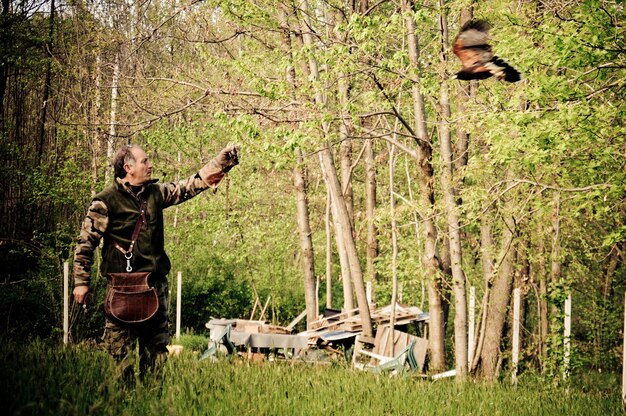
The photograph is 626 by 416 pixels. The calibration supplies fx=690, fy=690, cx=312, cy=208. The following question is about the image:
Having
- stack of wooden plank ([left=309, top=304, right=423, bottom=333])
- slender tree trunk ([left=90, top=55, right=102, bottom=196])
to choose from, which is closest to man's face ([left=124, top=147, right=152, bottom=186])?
stack of wooden plank ([left=309, top=304, right=423, bottom=333])

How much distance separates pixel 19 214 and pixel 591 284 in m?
16.7

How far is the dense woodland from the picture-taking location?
7148 mm

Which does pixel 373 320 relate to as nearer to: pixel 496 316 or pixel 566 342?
pixel 496 316

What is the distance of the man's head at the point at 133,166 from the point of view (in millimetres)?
4957

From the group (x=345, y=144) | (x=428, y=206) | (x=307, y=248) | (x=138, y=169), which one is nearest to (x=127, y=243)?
(x=138, y=169)

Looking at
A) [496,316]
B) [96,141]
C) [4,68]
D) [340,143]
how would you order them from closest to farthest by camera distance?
1. [496,316]
2. [340,143]
3. [96,141]
4. [4,68]

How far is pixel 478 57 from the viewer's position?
279 inches

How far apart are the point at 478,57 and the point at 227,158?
10.5ft

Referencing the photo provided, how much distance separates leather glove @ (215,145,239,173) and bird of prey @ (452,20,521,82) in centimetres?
236

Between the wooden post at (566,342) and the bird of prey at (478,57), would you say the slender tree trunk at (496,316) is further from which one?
the bird of prey at (478,57)

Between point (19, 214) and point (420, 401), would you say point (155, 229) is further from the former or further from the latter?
point (19, 214)

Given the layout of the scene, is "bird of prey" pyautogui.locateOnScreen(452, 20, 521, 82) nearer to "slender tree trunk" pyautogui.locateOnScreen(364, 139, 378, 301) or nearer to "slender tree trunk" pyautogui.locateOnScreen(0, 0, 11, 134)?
"slender tree trunk" pyautogui.locateOnScreen(364, 139, 378, 301)

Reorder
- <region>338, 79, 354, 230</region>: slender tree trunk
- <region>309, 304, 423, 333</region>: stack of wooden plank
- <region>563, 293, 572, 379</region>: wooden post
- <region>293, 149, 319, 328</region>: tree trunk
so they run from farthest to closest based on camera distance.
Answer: <region>293, 149, 319, 328</region>: tree trunk
<region>309, 304, 423, 333</region>: stack of wooden plank
<region>563, 293, 572, 379</region>: wooden post
<region>338, 79, 354, 230</region>: slender tree trunk

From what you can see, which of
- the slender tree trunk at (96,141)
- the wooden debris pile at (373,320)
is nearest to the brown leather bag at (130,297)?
the wooden debris pile at (373,320)
